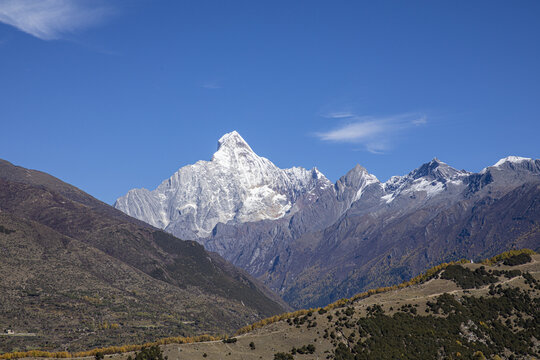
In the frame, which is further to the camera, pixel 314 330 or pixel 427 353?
pixel 314 330

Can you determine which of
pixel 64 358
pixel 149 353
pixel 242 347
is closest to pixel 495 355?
pixel 242 347

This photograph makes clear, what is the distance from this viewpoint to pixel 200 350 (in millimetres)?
189000

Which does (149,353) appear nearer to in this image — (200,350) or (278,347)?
(200,350)

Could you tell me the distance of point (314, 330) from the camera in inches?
7864

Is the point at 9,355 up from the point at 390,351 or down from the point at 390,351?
down

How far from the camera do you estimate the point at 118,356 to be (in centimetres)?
18512

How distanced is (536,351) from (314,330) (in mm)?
71434

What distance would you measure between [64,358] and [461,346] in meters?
122

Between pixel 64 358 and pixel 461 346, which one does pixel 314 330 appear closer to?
pixel 461 346

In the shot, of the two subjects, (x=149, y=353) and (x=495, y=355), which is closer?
(x=149, y=353)

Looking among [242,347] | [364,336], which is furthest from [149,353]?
[364,336]

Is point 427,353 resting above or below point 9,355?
above

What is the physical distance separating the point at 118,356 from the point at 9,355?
115ft

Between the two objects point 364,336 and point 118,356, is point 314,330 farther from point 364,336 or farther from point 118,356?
point 118,356
